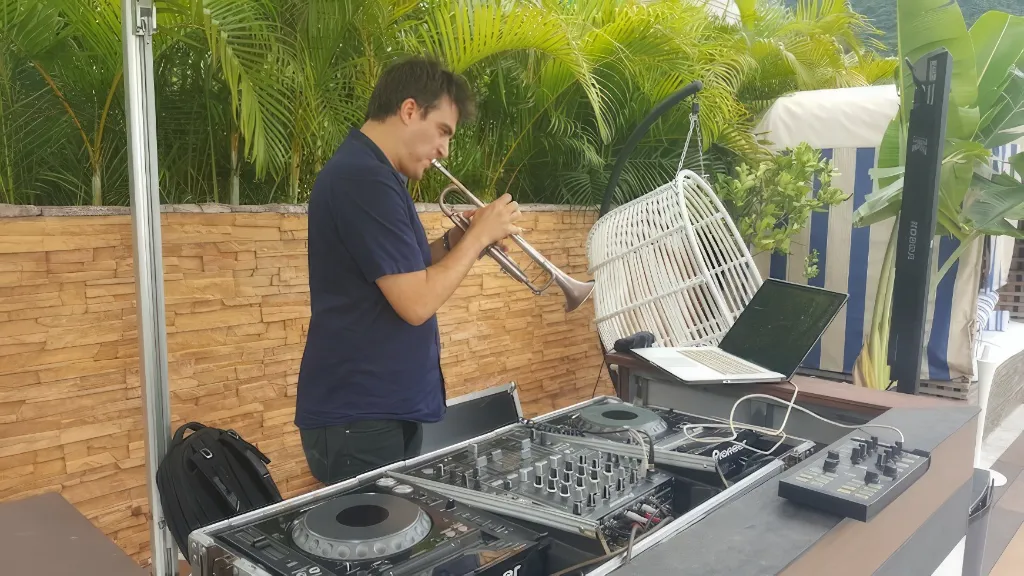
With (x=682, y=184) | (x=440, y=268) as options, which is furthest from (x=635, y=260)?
(x=440, y=268)

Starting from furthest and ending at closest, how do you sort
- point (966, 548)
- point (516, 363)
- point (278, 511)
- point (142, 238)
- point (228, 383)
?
1. point (516, 363)
2. point (228, 383)
3. point (966, 548)
4. point (142, 238)
5. point (278, 511)

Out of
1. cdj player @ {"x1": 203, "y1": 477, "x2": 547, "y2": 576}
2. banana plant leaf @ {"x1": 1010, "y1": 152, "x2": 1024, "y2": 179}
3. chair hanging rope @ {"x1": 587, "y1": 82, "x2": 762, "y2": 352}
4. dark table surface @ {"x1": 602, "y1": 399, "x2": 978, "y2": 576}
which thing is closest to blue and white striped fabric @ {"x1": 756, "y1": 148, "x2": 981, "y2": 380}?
banana plant leaf @ {"x1": 1010, "y1": 152, "x2": 1024, "y2": 179}

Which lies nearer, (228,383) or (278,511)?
(278,511)

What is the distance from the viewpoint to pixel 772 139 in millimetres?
4477

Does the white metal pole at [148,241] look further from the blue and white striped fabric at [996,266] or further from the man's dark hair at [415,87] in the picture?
the blue and white striped fabric at [996,266]

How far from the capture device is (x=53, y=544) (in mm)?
1356

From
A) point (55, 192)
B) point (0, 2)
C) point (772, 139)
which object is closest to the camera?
point (0, 2)

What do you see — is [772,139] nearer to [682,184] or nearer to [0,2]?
[682,184]

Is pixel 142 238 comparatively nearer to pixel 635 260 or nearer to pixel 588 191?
pixel 635 260

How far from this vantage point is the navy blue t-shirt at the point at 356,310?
1.55 metres

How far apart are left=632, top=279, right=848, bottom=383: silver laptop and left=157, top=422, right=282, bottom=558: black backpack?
3.51ft

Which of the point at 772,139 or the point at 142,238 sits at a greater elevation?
the point at 772,139

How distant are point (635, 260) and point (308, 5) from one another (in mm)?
1583

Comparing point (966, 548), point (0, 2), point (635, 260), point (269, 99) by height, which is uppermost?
point (0, 2)
